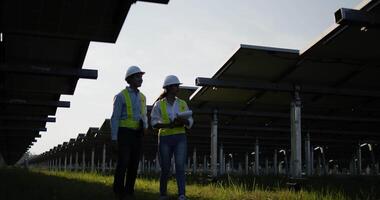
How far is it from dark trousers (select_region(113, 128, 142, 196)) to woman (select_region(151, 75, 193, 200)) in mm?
318

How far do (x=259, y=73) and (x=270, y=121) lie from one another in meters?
8.57

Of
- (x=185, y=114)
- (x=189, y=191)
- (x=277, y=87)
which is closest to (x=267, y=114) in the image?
(x=277, y=87)

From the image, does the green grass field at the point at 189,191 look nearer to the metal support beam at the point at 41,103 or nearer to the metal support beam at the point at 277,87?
the metal support beam at the point at 277,87

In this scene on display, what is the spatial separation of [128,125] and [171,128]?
0.56 m

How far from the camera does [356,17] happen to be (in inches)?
272

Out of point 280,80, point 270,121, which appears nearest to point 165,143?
point 280,80

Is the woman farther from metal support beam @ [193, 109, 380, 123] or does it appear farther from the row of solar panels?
metal support beam @ [193, 109, 380, 123]

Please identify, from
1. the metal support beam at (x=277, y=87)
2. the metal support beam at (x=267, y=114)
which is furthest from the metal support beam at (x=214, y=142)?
the metal support beam at (x=277, y=87)

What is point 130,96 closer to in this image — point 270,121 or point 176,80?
point 176,80

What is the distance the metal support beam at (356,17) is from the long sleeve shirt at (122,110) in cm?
295

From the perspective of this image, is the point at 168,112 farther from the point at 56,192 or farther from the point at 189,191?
the point at 189,191

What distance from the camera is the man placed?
6.52 m

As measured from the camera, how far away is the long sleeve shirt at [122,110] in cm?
646

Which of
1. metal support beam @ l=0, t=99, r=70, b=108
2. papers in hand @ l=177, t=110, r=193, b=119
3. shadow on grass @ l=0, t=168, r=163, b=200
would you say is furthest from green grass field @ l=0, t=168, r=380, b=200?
metal support beam @ l=0, t=99, r=70, b=108
